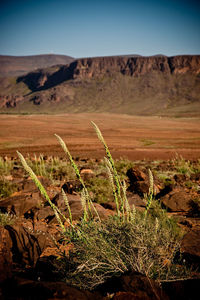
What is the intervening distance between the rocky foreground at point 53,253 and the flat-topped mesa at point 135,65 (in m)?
132

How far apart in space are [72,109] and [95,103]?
37.0ft

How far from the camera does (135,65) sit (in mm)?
132125

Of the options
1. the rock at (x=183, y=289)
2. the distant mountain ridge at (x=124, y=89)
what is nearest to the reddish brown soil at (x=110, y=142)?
the rock at (x=183, y=289)

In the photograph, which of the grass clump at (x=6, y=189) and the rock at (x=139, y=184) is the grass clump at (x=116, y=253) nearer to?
the rock at (x=139, y=184)

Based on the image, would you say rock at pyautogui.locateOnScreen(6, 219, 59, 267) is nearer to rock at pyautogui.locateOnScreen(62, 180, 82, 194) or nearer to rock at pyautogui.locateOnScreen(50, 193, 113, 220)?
rock at pyautogui.locateOnScreen(50, 193, 113, 220)

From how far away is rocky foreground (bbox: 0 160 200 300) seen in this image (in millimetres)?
1764

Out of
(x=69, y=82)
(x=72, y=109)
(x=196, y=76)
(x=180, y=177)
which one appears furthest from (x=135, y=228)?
(x=69, y=82)

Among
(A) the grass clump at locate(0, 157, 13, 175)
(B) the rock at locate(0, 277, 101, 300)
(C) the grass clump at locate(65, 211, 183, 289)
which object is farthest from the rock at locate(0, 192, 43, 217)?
(A) the grass clump at locate(0, 157, 13, 175)

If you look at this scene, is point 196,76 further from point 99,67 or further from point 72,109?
point 72,109

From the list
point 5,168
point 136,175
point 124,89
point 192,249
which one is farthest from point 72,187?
point 124,89

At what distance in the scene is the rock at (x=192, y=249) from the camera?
2943 millimetres

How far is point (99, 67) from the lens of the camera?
466 ft

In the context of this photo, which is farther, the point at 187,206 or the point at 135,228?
the point at 187,206

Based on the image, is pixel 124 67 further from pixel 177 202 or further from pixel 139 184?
pixel 177 202
